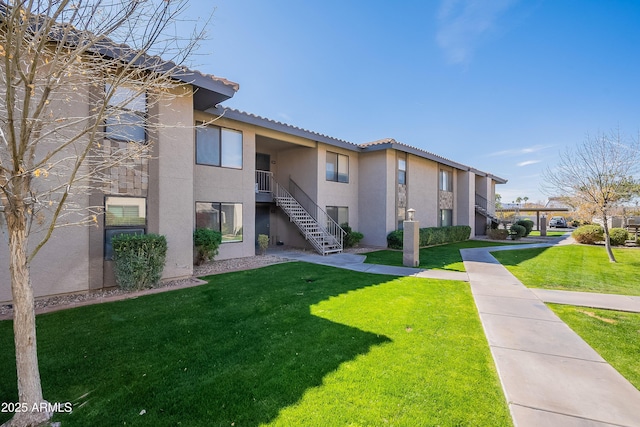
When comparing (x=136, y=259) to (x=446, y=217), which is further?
(x=446, y=217)

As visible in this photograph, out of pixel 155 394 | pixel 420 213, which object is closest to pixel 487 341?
pixel 155 394

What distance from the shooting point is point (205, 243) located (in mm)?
9625

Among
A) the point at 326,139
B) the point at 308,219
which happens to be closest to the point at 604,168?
the point at 326,139

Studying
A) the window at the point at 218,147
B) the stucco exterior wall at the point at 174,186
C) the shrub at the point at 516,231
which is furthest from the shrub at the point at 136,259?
the shrub at the point at 516,231

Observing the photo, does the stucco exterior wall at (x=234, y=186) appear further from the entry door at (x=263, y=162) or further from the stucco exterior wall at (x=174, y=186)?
the entry door at (x=263, y=162)

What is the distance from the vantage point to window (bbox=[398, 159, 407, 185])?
16547 mm

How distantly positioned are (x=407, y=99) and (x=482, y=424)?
55.2 ft

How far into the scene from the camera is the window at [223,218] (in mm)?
10477

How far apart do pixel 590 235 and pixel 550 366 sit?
67.1 ft

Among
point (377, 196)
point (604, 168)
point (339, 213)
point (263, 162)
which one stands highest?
point (263, 162)

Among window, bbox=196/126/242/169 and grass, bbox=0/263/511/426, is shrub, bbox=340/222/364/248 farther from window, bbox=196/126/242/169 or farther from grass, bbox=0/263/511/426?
grass, bbox=0/263/511/426

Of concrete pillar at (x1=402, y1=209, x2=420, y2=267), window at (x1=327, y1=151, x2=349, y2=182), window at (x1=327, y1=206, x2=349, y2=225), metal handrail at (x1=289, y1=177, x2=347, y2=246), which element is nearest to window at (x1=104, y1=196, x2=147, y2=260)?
metal handrail at (x1=289, y1=177, x2=347, y2=246)

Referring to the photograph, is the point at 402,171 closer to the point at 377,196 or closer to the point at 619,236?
the point at 377,196

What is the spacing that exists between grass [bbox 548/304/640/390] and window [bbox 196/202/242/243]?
10.1 meters
